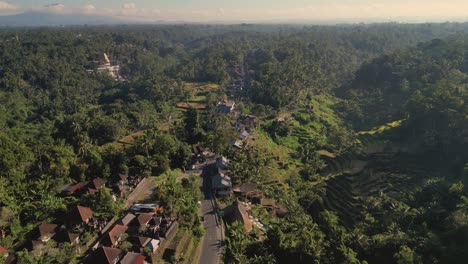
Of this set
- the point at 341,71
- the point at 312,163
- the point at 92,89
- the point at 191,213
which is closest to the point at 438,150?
the point at 312,163

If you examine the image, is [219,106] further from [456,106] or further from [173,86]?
[456,106]

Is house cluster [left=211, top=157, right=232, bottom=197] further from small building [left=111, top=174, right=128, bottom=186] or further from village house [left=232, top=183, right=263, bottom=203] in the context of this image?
small building [left=111, top=174, right=128, bottom=186]

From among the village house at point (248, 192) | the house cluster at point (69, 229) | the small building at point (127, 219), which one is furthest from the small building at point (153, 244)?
the village house at point (248, 192)

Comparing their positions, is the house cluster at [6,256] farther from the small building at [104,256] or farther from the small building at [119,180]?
the small building at [119,180]

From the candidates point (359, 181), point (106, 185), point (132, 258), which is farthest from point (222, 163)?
point (359, 181)

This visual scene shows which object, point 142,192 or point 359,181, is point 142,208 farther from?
point 359,181

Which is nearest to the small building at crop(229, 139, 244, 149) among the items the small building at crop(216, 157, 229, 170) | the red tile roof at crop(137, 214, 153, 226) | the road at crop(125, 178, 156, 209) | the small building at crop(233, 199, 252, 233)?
the small building at crop(216, 157, 229, 170)

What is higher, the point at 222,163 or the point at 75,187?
the point at 75,187
